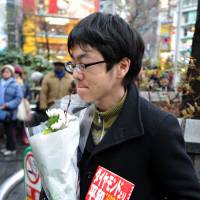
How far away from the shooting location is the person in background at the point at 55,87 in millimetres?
6809

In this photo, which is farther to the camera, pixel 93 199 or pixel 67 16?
pixel 67 16

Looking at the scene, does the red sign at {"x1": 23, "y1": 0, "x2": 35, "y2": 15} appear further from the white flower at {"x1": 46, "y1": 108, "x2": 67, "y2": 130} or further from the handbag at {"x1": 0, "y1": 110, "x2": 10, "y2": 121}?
the white flower at {"x1": 46, "y1": 108, "x2": 67, "y2": 130}

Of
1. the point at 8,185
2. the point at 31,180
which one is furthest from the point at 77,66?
the point at 8,185

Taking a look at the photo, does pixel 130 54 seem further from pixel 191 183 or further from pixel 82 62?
pixel 191 183

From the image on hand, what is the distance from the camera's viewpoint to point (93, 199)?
54.9 inches

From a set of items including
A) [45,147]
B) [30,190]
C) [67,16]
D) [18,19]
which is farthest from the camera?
[67,16]

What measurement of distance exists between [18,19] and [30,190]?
23.4 m

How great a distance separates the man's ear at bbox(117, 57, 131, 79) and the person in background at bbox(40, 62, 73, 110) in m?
5.38

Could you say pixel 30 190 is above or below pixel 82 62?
below

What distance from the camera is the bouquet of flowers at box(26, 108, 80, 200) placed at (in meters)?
1.34

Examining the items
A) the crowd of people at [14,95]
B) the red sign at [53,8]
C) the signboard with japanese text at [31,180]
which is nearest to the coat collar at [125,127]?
the signboard with japanese text at [31,180]

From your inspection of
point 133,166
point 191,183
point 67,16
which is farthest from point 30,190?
point 67,16

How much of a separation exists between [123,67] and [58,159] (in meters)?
0.44

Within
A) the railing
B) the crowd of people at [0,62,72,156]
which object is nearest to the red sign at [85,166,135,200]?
the railing
